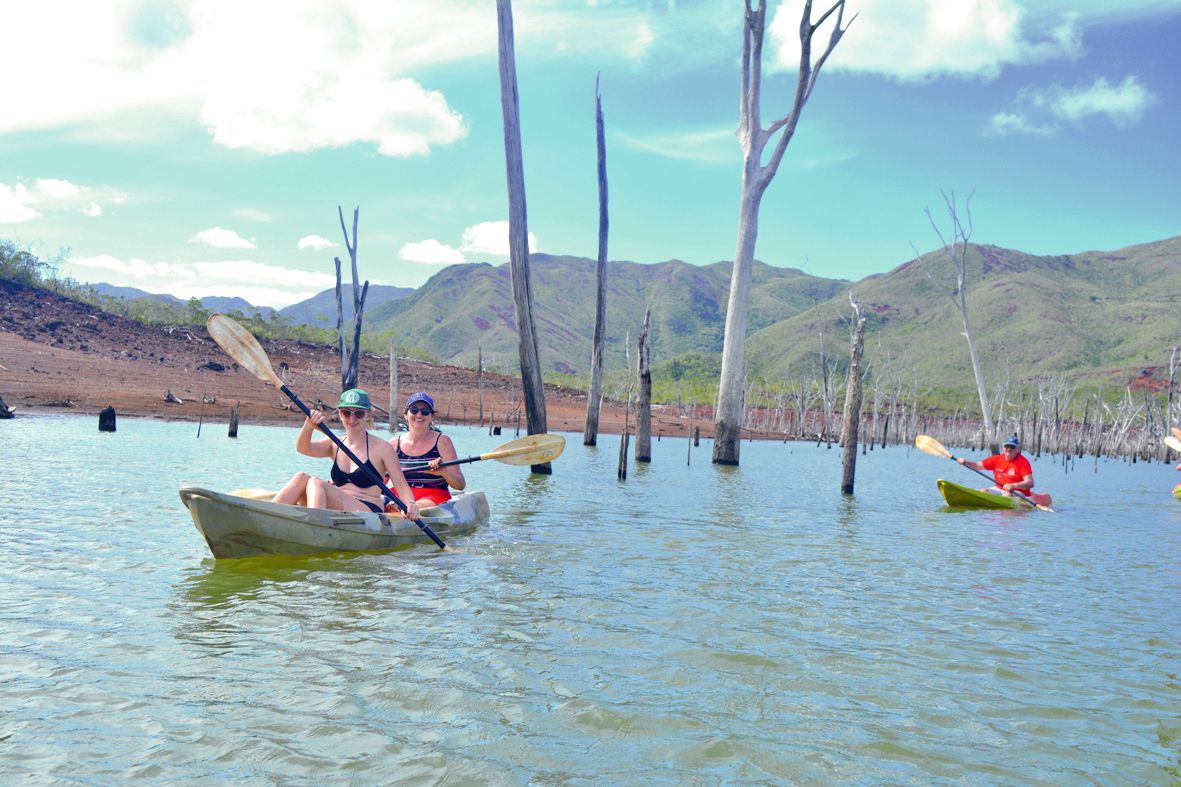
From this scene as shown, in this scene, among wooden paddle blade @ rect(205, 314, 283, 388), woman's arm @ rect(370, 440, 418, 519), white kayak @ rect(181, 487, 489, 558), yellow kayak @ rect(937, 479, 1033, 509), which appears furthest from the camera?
yellow kayak @ rect(937, 479, 1033, 509)

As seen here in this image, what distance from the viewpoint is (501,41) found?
711 inches

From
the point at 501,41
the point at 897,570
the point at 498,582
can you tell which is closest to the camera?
the point at 498,582

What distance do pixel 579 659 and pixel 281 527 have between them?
383 cm

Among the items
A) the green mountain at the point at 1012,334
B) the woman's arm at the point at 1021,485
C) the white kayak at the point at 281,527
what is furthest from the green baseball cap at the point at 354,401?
the green mountain at the point at 1012,334

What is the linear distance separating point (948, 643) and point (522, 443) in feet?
24.8

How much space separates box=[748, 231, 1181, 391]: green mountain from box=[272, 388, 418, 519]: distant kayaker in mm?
101944

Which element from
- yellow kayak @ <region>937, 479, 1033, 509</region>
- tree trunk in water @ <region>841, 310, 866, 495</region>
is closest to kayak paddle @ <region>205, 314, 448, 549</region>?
tree trunk in water @ <region>841, 310, 866, 495</region>

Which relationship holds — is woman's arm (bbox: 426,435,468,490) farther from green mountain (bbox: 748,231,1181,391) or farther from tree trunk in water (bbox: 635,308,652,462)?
green mountain (bbox: 748,231,1181,391)

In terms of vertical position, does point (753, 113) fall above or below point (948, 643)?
above

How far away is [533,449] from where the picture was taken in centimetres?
1284

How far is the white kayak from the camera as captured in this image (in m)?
7.73

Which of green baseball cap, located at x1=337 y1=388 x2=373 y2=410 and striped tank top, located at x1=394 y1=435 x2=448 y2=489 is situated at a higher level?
green baseball cap, located at x1=337 y1=388 x2=373 y2=410

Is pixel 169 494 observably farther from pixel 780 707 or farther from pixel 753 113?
pixel 753 113

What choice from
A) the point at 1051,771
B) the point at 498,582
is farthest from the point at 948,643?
the point at 498,582
